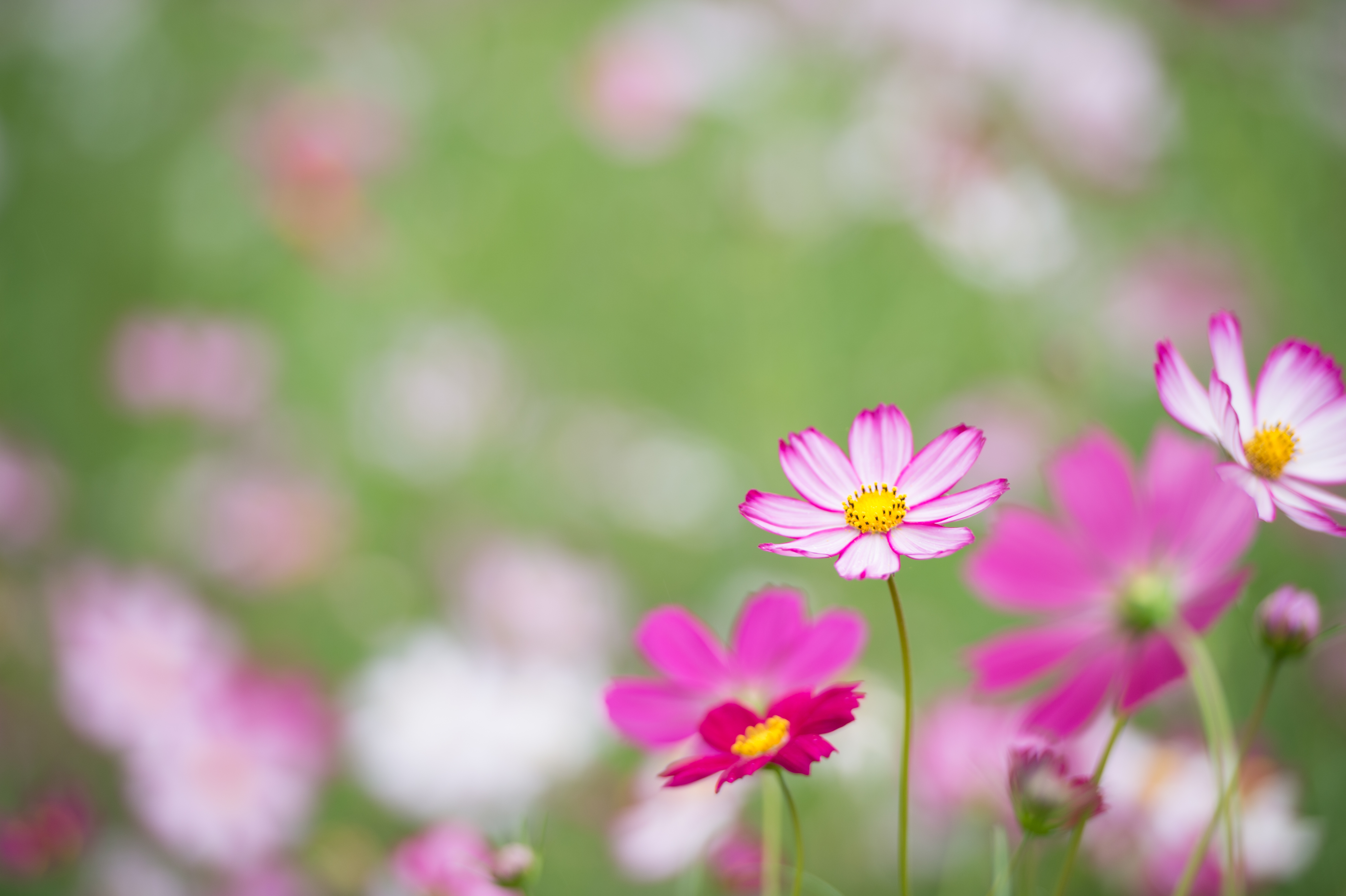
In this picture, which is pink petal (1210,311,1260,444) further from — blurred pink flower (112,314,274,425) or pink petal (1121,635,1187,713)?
blurred pink flower (112,314,274,425)

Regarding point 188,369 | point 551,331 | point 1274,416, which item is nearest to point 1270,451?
point 1274,416

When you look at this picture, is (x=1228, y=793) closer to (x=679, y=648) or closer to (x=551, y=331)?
(x=679, y=648)

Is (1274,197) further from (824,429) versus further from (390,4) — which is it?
(390,4)

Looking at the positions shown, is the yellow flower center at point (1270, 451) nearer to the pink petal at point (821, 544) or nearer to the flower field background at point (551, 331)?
the pink petal at point (821, 544)

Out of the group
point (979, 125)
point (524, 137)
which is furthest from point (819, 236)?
point (524, 137)

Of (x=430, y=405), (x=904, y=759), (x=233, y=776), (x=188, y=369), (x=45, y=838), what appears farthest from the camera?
(x=430, y=405)

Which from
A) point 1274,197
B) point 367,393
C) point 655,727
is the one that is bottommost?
point 655,727

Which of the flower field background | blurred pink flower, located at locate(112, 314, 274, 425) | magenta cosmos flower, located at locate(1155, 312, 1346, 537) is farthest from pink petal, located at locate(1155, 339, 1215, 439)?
blurred pink flower, located at locate(112, 314, 274, 425)
